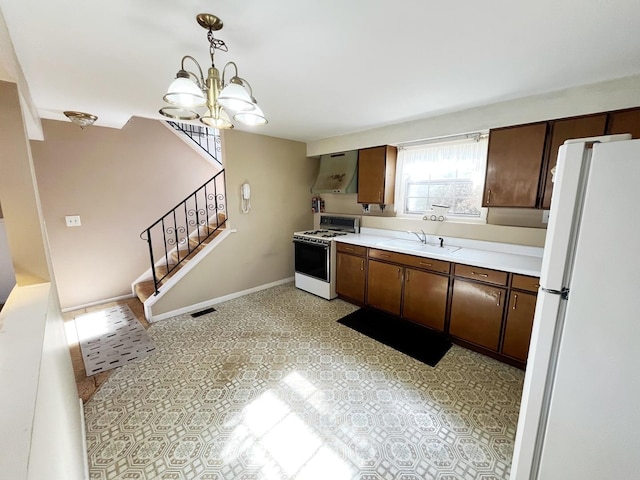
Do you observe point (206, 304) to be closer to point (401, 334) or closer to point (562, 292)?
point (401, 334)

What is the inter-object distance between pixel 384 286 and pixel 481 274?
110 cm

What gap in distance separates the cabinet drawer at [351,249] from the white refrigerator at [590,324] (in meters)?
2.30

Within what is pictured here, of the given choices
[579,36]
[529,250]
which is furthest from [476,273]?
[579,36]

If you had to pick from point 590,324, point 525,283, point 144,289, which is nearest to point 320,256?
point 525,283

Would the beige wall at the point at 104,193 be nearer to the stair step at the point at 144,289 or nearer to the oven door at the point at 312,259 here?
the stair step at the point at 144,289

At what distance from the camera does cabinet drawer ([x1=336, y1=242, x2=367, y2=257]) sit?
3411 mm

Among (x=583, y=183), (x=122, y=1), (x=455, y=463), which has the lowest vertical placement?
(x=455, y=463)

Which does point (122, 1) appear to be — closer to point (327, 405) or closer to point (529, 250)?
point (327, 405)

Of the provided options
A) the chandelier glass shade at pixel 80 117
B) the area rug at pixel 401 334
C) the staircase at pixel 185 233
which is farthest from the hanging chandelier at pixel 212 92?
the area rug at pixel 401 334

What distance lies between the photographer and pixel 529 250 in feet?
8.43

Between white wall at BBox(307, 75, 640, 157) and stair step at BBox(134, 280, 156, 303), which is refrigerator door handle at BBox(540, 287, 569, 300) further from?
stair step at BBox(134, 280, 156, 303)

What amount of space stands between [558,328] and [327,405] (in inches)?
61.3

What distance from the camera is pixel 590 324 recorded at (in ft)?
3.20

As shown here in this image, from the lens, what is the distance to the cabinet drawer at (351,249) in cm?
341
